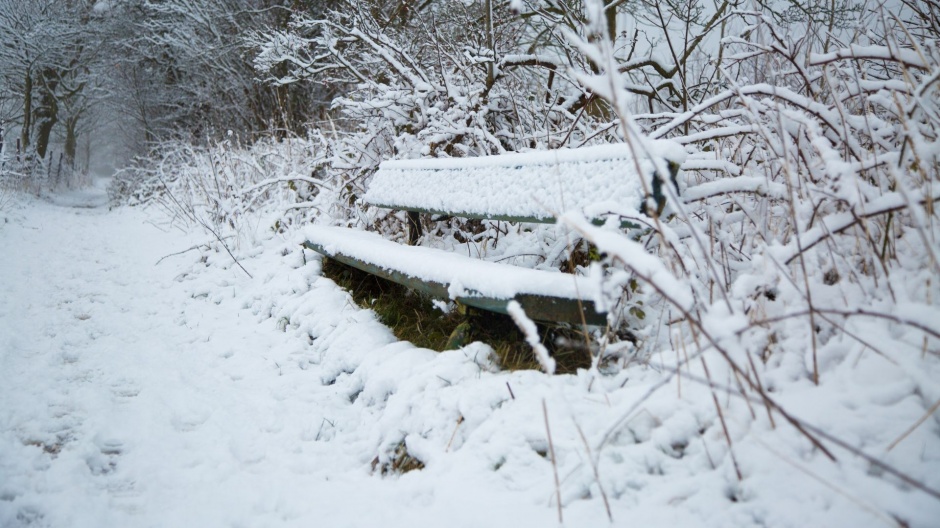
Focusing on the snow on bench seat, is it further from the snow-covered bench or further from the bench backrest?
the bench backrest

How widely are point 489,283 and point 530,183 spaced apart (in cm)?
52

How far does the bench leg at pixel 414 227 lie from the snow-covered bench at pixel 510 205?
1.03 feet

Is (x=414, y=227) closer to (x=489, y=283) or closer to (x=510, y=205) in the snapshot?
(x=510, y=205)

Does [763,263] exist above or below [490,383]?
above

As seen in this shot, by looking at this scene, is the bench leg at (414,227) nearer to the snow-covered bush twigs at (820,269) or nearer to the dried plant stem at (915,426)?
the snow-covered bush twigs at (820,269)

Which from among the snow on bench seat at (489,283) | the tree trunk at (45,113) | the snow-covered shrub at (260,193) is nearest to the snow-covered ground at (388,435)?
the snow on bench seat at (489,283)

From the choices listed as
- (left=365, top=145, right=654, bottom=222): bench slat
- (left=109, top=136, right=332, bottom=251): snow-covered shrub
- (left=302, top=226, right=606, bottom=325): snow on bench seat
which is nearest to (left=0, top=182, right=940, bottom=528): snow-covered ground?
(left=302, top=226, right=606, bottom=325): snow on bench seat

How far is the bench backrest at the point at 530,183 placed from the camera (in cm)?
159

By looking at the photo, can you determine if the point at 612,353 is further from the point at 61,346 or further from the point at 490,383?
the point at 61,346

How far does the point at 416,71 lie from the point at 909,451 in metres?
3.88

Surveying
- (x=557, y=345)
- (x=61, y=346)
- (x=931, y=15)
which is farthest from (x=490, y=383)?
(x=61, y=346)

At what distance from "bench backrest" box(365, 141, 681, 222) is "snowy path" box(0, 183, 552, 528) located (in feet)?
3.16

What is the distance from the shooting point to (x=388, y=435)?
1.69 metres

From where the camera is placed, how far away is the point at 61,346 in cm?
267
